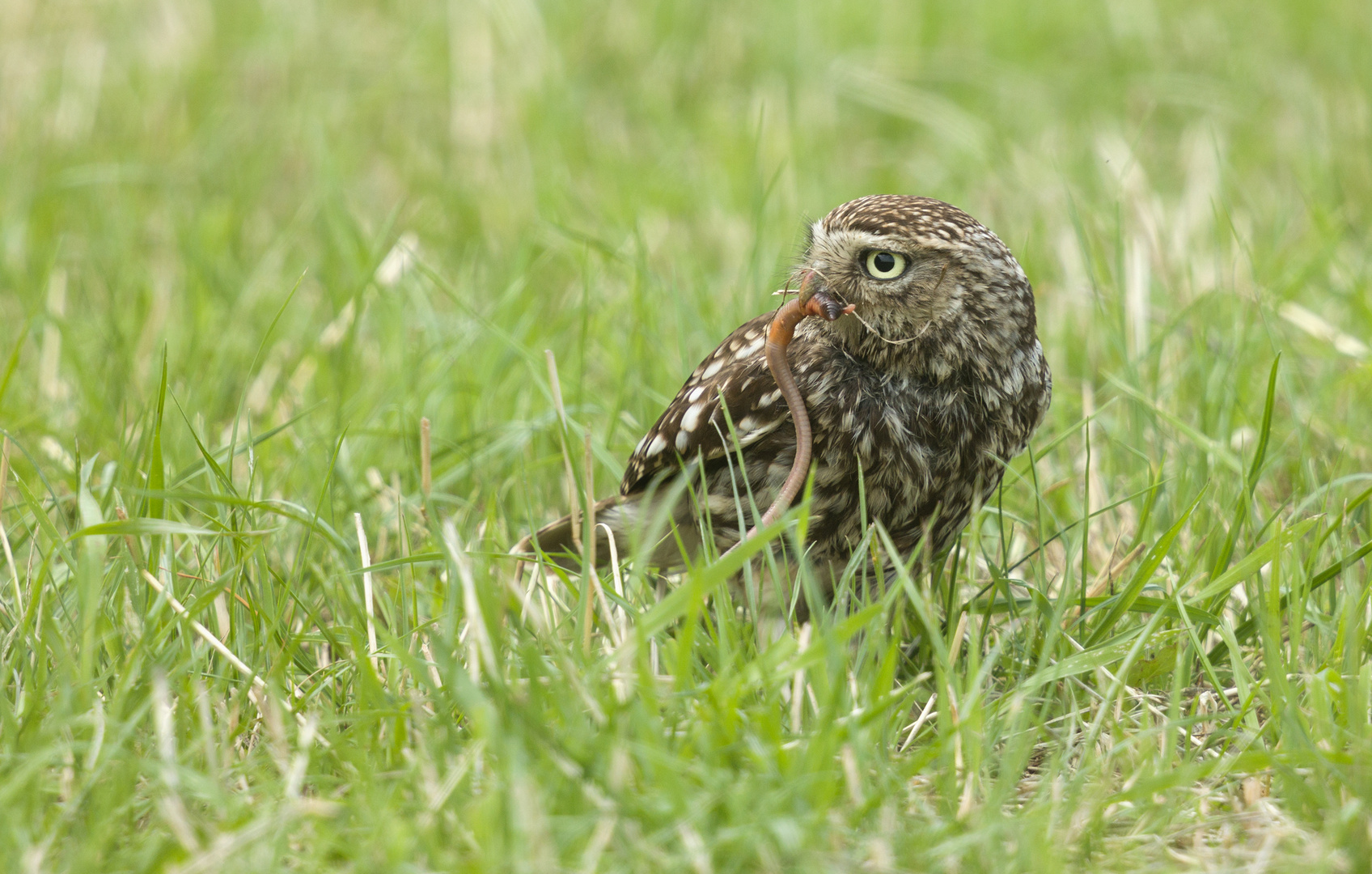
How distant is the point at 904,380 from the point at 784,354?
253mm

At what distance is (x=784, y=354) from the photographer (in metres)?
2.74

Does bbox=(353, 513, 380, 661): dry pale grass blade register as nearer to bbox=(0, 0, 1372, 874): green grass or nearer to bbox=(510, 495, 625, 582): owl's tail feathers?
bbox=(0, 0, 1372, 874): green grass

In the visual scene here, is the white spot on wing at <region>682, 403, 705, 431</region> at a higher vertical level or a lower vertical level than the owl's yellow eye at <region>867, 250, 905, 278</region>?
lower

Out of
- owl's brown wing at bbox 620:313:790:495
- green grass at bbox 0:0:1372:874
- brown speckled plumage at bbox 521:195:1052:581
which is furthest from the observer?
owl's brown wing at bbox 620:313:790:495

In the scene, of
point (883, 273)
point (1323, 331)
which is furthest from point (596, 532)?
point (1323, 331)

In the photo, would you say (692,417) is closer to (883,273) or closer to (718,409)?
(718,409)

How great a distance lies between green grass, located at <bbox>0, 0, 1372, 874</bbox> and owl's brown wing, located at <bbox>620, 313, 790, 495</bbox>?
0.30m

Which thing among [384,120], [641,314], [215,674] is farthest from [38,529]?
[384,120]

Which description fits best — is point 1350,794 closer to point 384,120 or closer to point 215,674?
point 215,674

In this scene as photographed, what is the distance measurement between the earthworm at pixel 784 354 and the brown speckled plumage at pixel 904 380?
0.15ft

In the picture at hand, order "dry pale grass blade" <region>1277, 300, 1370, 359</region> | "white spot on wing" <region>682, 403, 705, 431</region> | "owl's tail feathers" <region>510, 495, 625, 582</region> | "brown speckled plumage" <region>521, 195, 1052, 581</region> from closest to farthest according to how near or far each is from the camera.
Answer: "brown speckled plumage" <region>521, 195, 1052, 581</region>
"white spot on wing" <region>682, 403, 705, 431</region>
"owl's tail feathers" <region>510, 495, 625, 582</region>
"dry pale grass blade" <region>1277, 300, 1370, 359</region>

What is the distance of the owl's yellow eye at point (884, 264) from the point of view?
8.73 ft

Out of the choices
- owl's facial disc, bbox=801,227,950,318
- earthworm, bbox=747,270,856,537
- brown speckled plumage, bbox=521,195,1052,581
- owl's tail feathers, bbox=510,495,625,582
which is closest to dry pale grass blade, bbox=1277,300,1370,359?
brown speckled plumage, bbox=521,195,1052,581

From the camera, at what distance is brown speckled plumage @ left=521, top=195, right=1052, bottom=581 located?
268 cm
